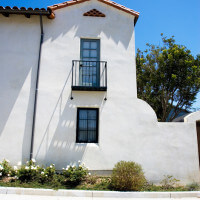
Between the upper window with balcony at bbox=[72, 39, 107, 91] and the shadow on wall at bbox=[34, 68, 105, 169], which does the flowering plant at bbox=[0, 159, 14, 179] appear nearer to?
the shadow on wall at bbox=[34, 68, 105, 169]

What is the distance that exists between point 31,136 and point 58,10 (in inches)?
226

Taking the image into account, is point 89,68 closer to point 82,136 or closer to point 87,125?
point 87,125

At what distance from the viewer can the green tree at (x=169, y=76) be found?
12.3m

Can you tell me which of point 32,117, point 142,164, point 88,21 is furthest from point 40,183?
point 88,21

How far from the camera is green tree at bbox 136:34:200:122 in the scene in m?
12.3

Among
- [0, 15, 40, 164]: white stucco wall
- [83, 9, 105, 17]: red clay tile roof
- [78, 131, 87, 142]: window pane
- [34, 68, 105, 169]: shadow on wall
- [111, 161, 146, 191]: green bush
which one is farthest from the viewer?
[83, 9, 105, 17]: red clay tile roof

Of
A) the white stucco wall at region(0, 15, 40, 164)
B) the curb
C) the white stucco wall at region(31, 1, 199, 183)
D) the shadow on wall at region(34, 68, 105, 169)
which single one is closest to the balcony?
the white stucco wall at region(31, 1, 199, 183)

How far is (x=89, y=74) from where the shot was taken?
883 cm

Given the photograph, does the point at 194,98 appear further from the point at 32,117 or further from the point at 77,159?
the point at 32,117

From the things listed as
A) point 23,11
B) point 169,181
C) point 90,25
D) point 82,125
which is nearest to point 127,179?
point 169,181

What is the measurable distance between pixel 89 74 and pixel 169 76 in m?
A: 6.51

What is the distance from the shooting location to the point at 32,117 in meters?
8.03

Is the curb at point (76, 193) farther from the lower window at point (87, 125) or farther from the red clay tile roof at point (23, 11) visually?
the red clay tile roof at point (23, 11)

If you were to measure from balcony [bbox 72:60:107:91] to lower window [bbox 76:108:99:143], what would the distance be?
1.12 metres
